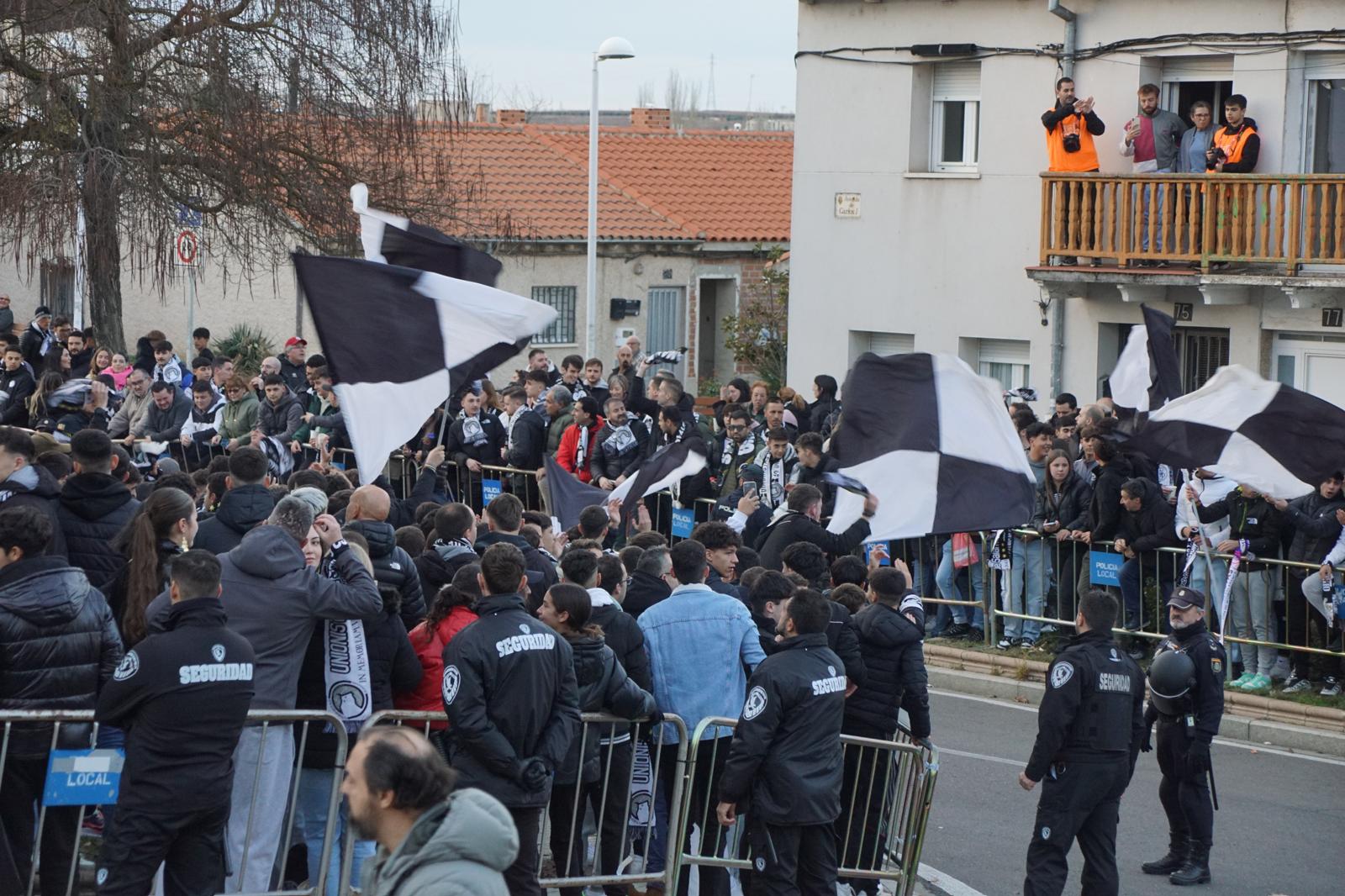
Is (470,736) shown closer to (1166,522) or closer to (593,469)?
(1166,522)

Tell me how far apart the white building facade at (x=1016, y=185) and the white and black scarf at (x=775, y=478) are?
7.39 m

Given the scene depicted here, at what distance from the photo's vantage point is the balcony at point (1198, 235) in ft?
60.5

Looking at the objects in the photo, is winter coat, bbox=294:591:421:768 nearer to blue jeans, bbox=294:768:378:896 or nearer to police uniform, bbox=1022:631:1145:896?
blue jeans, bbox=294:768:378:896

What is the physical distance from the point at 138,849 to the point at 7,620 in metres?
1.09

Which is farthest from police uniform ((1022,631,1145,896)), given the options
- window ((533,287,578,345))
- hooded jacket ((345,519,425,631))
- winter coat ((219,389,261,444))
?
window ((533,287,578,345))

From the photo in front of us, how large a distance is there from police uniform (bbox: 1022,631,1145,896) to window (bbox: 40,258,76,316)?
15435mm

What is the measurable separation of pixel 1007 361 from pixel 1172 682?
1306 centimetres

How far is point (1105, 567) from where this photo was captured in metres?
13.1

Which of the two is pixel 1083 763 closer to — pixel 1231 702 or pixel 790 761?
pixel 790 761

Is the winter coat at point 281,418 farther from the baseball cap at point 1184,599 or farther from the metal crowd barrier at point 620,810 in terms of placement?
the baseball cap at point 1184,599

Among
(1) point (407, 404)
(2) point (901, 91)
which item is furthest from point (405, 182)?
(1) point (407, 404)

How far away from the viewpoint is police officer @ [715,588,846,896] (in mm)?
7441

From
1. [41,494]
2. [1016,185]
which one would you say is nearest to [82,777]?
[41,494]

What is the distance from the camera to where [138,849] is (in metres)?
6.27
